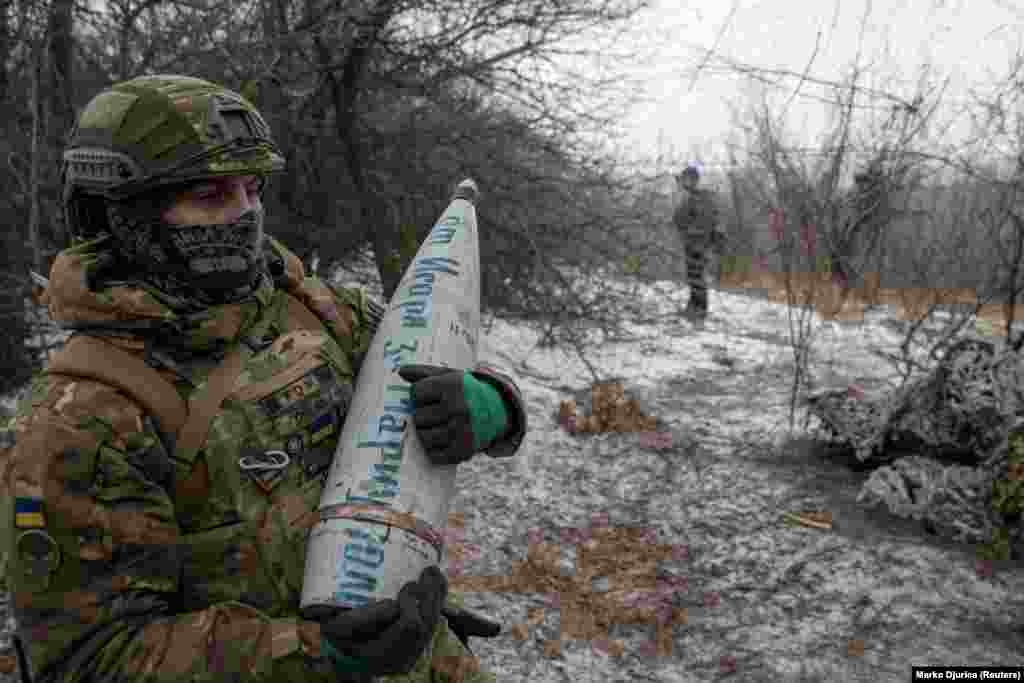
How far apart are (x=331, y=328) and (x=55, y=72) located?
3689mm

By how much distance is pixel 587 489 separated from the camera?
5.45m

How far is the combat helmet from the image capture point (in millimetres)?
1513

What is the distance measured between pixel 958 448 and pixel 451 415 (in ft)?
14.6

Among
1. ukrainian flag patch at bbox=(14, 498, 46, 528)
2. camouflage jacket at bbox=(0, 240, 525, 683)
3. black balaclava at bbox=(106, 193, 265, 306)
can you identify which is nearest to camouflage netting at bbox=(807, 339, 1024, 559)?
camouflage jacket at bbox=(0, 240, 525, 683)

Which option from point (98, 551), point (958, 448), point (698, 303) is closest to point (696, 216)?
point (698, 303)

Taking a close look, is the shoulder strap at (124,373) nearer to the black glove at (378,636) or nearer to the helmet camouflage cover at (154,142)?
the helmet camouflage cover at (154,142)

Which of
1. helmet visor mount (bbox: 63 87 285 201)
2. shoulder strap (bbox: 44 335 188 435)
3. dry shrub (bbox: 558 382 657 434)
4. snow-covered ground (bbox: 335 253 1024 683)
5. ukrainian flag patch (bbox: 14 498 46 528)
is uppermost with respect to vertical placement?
helmet visor mount (bbox: 63 87 285 201)

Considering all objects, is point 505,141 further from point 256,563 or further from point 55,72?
point 256,563

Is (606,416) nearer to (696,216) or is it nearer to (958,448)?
(958,448)

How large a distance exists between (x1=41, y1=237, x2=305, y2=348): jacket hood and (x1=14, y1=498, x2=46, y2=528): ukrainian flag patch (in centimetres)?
31

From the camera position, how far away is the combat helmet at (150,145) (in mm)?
1513

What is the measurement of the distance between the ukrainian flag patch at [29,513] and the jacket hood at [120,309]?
1.03 ft

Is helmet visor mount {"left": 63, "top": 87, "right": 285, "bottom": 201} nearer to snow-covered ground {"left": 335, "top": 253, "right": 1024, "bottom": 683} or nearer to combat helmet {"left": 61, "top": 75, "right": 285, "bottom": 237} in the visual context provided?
combat helmet {"left": 61, "top": 75, "right": 285, "bottom": 237}

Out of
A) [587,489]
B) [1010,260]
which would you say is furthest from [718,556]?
[1010,260]
